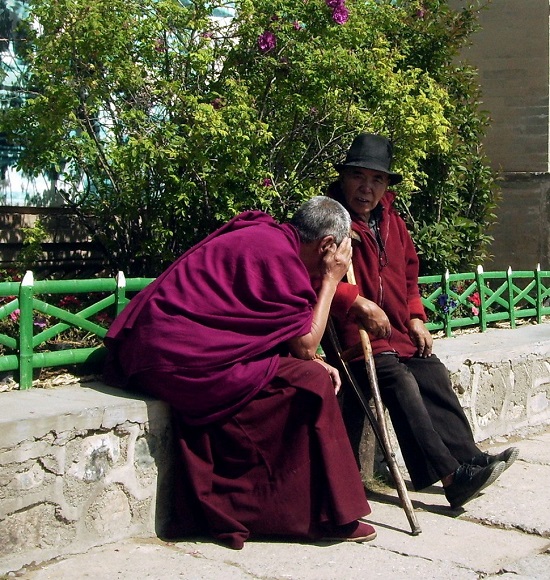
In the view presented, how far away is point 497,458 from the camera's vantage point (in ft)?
14.5

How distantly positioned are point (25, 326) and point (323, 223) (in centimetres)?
137

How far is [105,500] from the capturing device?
3811mm

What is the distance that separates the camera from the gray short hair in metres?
4.14

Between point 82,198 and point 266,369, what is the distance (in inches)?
121

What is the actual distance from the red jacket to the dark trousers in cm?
10

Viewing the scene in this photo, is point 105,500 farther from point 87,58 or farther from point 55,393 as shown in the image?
point 87,58

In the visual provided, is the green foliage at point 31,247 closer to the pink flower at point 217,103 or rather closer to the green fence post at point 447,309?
the pink flower at point 217,103

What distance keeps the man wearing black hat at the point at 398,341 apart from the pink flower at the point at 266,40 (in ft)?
4.46

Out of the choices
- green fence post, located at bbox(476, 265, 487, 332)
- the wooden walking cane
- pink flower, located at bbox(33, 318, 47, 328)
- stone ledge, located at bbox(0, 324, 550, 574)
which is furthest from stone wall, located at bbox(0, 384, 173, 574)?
green fence post, located at bbox(476, 265, 487, 332)

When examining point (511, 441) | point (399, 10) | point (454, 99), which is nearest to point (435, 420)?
point (511, 441)

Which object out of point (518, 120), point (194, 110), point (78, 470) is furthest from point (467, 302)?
point (518, 120)

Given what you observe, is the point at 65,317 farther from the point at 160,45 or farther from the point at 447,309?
the point at 447,309

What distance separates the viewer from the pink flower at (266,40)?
5.77m

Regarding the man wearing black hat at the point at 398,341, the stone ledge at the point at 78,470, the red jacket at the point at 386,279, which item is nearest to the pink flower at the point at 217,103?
the man wearing black hat at the point at 398,341
